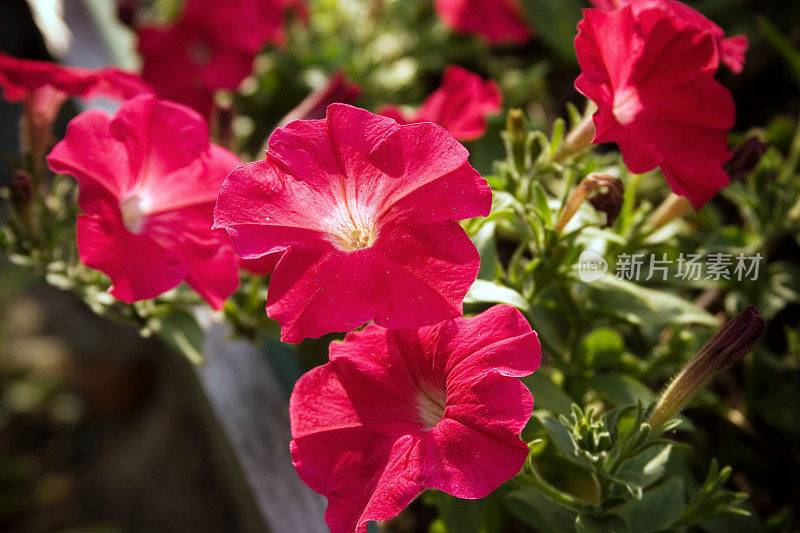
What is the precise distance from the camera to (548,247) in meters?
0.79

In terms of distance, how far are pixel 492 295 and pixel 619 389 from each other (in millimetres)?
247

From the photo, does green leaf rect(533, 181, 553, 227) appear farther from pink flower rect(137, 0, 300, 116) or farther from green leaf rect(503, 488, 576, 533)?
pink flower rect(137, 0, 300, 116)

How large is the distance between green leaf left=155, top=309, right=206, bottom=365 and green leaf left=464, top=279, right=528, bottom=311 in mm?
366

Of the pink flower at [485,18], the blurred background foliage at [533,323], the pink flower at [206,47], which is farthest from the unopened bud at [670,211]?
the pink flower at [206,47]

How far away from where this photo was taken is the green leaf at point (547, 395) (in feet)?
2.42

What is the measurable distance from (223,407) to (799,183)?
39.6 inches

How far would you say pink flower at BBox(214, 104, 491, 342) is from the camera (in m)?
0.61

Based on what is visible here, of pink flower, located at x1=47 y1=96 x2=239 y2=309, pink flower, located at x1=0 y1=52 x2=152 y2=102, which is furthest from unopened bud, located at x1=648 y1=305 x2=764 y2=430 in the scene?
pink flower, located at x1=0 y1=52 x2=152 y2=102

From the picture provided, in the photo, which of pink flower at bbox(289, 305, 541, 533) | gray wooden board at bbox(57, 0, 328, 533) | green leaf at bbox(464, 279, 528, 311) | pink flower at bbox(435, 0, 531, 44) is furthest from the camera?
pink flower at bbox(435, 0, 531, 44)

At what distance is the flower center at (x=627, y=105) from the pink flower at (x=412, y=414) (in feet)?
0.89

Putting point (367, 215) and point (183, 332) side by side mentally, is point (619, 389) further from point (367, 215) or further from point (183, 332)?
point (183, 332)

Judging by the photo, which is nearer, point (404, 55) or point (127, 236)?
point (127, 236)

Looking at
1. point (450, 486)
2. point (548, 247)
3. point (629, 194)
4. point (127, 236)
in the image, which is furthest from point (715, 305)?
point (127, 236)

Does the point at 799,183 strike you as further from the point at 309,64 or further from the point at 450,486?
the point at 309,64
